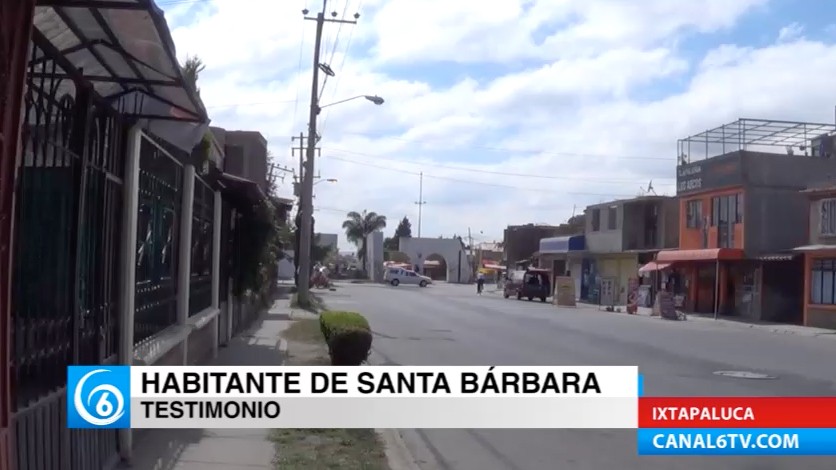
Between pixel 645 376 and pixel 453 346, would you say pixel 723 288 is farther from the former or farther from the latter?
pixel 645 376

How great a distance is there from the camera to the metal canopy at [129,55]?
5.05 meters

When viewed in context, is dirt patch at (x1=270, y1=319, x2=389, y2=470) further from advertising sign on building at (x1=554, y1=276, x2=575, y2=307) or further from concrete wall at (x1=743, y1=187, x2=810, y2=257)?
advertising sign on building at (x1=554, y1=276, x2=575, y2=307)

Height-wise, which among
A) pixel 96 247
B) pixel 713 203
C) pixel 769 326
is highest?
pixel 713 203

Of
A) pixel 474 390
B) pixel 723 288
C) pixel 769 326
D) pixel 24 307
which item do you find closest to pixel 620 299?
pixel 723 288

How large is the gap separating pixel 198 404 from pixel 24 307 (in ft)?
10.1

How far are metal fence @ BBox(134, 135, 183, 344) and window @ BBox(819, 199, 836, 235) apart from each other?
27.3m

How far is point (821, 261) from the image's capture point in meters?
33.1

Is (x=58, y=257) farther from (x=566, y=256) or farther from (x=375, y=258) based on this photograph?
(x=375, y=258)

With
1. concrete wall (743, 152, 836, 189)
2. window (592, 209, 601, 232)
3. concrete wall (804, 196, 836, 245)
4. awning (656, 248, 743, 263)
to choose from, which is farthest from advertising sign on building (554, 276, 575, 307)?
concrete wall (804, 196, 836, 245)

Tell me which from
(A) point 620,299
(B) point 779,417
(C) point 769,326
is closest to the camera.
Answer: (B) point 779,417

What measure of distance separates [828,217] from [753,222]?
5101mm

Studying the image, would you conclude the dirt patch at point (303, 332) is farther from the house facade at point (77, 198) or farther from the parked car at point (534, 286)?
the parked car at point (534, 286)

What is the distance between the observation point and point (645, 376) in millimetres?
15703

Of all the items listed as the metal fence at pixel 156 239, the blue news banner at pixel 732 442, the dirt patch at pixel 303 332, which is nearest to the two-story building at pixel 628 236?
the dirt patch at pixel 303 332
